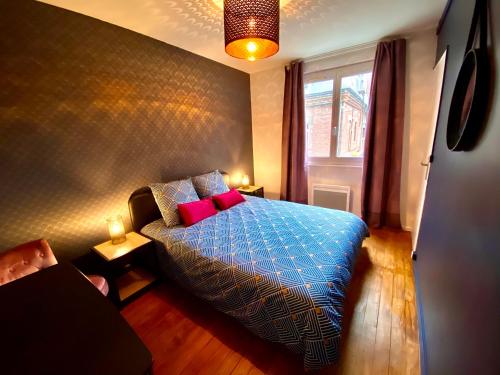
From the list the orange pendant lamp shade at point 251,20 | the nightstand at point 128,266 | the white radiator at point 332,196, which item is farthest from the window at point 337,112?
the nightstand at point 128,266

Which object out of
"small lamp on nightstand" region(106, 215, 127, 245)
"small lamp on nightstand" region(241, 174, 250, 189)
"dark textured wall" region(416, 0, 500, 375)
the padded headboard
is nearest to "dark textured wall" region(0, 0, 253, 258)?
the padded headboard

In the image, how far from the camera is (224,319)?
165 cm

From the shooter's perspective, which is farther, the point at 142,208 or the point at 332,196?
the point at 332,196

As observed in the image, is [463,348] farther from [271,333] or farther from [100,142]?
[100,142]

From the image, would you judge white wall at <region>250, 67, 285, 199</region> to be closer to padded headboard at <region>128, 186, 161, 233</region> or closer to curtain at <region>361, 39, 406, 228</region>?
curtain at <region>361, 39, 406, 228</region>

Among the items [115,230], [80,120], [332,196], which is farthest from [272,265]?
[332,196]

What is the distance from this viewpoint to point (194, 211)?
7.29ft

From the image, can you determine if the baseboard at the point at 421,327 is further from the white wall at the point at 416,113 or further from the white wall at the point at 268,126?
the white wall at the point at 268,126

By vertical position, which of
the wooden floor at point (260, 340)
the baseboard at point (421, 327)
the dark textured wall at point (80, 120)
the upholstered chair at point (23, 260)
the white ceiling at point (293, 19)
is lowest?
the wooden floor at point (260, 340)

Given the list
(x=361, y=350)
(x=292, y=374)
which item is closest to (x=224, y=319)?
(x=292, y=374)

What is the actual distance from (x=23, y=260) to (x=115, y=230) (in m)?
0.63

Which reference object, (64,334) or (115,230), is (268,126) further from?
(64,334)

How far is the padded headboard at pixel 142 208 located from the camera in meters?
2.23

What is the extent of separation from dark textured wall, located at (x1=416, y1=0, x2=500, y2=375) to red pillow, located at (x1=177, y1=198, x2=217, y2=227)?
1930mm
